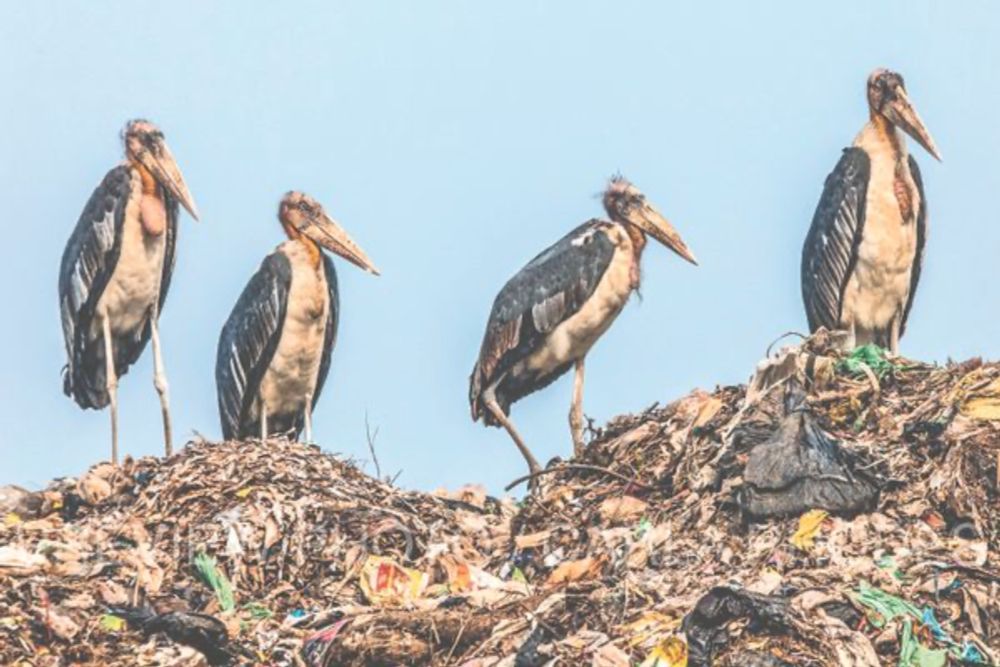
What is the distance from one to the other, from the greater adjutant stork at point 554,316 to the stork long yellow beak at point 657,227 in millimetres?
86

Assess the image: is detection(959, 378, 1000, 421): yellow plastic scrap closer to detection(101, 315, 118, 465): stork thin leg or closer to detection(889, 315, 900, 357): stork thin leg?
detection(889, 315, 900, 357): stork thin leg

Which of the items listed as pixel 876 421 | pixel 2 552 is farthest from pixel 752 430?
pixel 2 552

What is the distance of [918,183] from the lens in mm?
12281

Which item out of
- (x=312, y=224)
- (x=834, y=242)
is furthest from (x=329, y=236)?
(x=834, y=242)

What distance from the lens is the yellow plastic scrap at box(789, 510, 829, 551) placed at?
8.32 metres

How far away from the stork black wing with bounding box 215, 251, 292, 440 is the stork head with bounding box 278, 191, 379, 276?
386mm

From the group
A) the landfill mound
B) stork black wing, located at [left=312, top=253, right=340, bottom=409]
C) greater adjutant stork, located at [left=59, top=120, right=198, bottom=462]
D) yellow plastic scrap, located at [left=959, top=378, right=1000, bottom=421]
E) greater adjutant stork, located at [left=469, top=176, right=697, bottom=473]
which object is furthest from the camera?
stork black wing, located at [left=312, top=253, right=340, bottom=409]

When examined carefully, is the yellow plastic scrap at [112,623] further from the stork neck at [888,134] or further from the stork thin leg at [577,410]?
the stork neck at [888,134]

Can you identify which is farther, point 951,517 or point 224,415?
point 224,415

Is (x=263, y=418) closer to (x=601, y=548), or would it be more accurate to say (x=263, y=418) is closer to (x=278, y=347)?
(x=278, y=347)

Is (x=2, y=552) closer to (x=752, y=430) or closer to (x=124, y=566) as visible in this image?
(x=124, y=566)

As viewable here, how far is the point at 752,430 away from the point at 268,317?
3.92 meters

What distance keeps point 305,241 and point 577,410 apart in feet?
6.95

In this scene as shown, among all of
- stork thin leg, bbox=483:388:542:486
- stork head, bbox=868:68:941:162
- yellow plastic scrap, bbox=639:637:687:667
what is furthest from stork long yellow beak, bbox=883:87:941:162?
yellow plastic scrap, bbox=639:637:687:667
